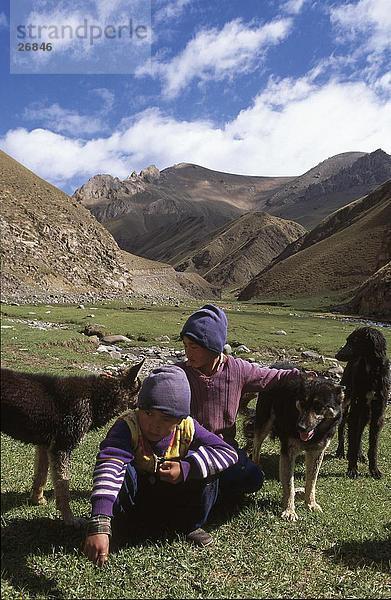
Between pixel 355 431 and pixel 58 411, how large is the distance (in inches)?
279

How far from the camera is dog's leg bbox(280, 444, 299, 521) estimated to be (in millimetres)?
6330

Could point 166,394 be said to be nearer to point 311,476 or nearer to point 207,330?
point 207,330

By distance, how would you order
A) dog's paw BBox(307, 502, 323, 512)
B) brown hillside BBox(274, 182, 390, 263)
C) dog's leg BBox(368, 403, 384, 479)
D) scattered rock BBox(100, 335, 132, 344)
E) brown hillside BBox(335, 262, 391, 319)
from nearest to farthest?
dog's paw BBox(307, 502, 323, 512), scattered rock BBox(100, 335, 132, 344), dog's leg BBox(368, 403, 384, 479), brown hillside BBox(335, 262, 391, 319), brown hillside BBox(274, 182, 390, 263)

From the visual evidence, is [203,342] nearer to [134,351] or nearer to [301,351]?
[134,351]

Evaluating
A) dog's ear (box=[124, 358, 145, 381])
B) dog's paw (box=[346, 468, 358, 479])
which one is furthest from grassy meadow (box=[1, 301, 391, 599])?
dog's paw (box=[346, 468, 358, 479])

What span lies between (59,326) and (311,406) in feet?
12.4

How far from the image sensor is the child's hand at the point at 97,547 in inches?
176

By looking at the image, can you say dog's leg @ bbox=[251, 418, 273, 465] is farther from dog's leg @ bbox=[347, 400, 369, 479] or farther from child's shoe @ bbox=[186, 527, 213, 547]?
dog's leg @ bbox=[347, 400, 369, 479]

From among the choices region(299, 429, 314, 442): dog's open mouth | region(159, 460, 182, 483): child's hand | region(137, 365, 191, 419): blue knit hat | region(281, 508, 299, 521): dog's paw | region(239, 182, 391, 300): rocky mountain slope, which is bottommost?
region(281, 508, 299, 521): dog's paw

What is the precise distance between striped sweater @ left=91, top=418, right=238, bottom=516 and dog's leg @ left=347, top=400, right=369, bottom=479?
5.15 metres

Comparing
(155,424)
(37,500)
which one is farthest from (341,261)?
(37,500)

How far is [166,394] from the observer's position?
4891 mm

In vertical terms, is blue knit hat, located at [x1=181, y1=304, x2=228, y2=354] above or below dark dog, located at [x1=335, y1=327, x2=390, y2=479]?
above

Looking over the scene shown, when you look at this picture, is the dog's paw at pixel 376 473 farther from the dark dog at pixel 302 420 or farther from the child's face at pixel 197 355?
the child's face at pixel 197 355
